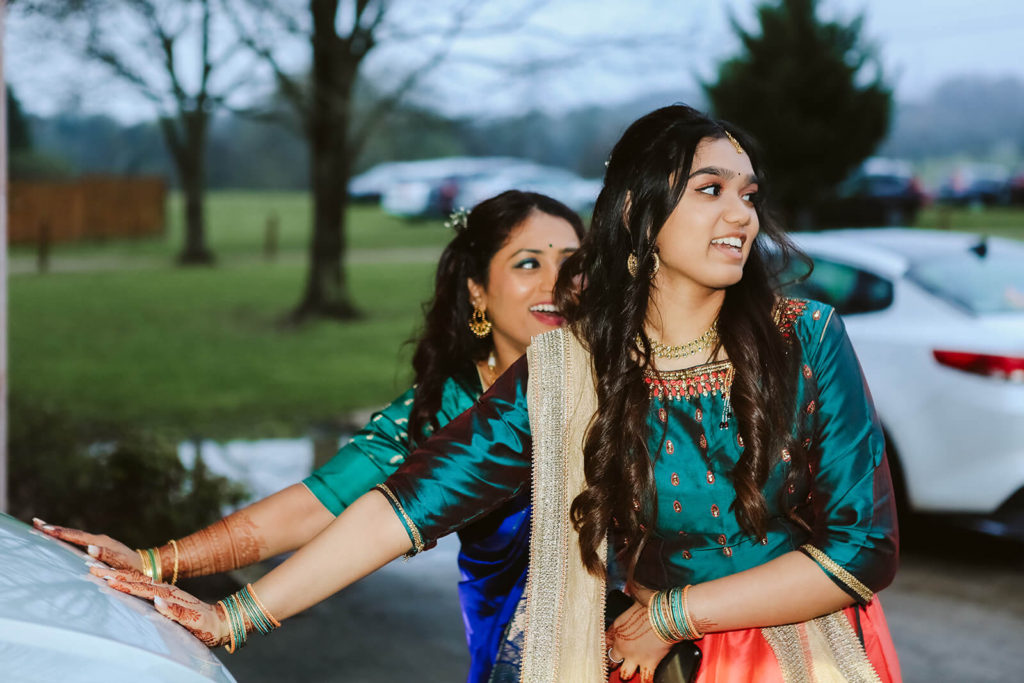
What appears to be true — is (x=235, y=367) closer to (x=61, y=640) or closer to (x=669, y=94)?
(x=669, y=94)

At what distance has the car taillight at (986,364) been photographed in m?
5.37

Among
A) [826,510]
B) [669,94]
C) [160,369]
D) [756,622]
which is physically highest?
[669,94]

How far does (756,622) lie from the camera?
6.74ft

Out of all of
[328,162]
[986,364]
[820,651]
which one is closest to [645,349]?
[820,651]

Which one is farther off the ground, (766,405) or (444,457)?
(766,405)

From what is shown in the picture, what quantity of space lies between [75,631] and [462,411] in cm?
134

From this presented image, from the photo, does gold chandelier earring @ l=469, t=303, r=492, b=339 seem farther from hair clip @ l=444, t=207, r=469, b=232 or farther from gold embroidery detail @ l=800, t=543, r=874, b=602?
gold embroidery detail @ l=800, t=543, r=874, b=602

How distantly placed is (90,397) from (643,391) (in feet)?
31.3

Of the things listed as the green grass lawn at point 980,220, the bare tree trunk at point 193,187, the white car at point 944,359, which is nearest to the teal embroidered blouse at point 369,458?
the white car at point 944,359

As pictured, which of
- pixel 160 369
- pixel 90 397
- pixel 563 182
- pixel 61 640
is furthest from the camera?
pixel 563 182

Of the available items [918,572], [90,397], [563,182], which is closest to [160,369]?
[90,397]

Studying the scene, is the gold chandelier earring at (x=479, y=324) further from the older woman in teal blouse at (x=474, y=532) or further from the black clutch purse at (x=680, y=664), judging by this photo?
the black clutch purse at (x=680, y=664)

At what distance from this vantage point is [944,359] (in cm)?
561

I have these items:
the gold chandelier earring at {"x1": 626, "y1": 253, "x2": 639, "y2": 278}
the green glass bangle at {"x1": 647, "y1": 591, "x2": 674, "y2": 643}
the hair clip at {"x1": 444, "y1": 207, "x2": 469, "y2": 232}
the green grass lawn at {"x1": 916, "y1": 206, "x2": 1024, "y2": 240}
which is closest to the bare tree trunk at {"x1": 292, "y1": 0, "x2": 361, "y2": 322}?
the hair clip at {"x1": 444, "y1": 207, "x2": 469, "y2": 232}
